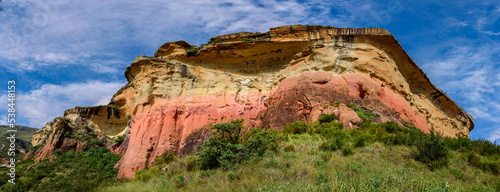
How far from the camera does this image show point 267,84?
23359 mm

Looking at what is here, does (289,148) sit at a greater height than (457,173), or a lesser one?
greater

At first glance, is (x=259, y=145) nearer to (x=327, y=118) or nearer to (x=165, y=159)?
(x=327, y=118)

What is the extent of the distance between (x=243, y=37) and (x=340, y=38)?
7.67 meters

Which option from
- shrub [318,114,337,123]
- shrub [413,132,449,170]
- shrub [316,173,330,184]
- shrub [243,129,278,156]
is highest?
shrub [318,114,337,123]

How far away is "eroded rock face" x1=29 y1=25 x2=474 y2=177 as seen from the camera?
62.1 feet

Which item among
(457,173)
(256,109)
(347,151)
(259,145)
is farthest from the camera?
(256,109)

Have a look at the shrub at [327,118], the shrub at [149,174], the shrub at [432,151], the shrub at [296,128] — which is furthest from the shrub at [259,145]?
the shrub at [432,151]

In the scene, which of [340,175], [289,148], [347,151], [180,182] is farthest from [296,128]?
[340,175]

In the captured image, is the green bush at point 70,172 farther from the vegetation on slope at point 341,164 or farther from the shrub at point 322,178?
the shrub at point 322,178

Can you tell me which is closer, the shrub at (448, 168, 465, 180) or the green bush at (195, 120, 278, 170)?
the shrub at (448, 168, 465, 180)

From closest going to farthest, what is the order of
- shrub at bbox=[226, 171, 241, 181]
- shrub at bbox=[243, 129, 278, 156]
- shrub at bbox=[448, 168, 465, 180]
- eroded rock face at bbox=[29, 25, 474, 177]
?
shrub at bbox=[448, 168, 465, 180]
shrub at bbox=[226, 171, 241, 181]
shrub at bbox=[243, 129, 278, 156]
eroded rock face at bbox=[29, 25, 474, 177]

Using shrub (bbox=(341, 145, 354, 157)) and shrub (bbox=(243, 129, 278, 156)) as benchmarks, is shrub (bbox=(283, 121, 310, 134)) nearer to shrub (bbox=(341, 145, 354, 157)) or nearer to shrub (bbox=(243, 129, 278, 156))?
shrub (bbox=(243, 129, 278, 156))

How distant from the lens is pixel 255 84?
77.8 feet

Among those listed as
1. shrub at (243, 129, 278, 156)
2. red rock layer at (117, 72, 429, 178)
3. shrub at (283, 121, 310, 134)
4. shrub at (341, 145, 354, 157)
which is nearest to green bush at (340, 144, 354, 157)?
shrub at (341, 145, 354, 157)
